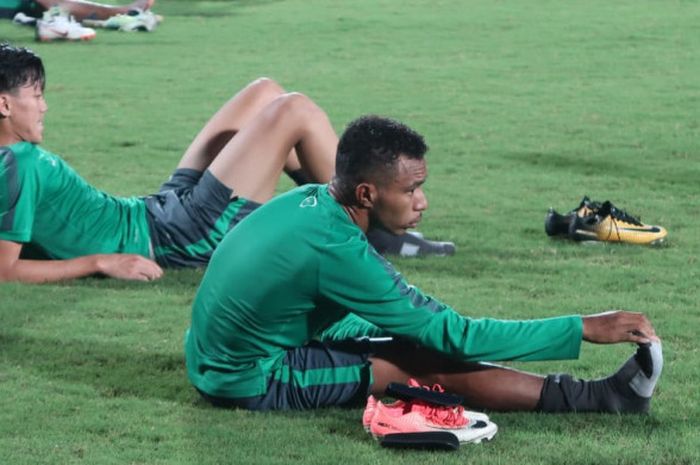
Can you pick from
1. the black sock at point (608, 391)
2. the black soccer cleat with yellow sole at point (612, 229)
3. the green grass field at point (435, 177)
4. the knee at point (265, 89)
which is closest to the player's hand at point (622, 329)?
the black sock at point (608, 391)

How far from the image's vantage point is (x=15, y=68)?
657 centimetres

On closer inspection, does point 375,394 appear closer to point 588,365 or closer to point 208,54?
point 588,365

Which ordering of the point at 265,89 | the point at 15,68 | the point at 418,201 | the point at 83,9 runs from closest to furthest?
the point at 418,201, the point at 15,68, the point at 265,89, the point at 83,9

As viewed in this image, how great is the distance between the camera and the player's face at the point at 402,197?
4.75m

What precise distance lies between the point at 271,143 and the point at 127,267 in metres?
0.85

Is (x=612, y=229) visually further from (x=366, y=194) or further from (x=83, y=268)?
(x=366, y=194)

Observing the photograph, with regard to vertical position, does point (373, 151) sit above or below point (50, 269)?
above

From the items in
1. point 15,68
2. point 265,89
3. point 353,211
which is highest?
point 353,211

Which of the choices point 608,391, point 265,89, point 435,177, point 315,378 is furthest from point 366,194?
point 435,177

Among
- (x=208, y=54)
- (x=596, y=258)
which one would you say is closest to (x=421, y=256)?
(x=596, y=258)

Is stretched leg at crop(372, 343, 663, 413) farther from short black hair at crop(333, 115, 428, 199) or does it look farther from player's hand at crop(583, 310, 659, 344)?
short black hair at crop(333, 115, 428, 199)

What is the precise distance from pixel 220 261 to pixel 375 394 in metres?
0.65

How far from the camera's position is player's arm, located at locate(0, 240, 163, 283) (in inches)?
268

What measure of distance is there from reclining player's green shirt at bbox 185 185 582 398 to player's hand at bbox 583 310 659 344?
61 millimetres
